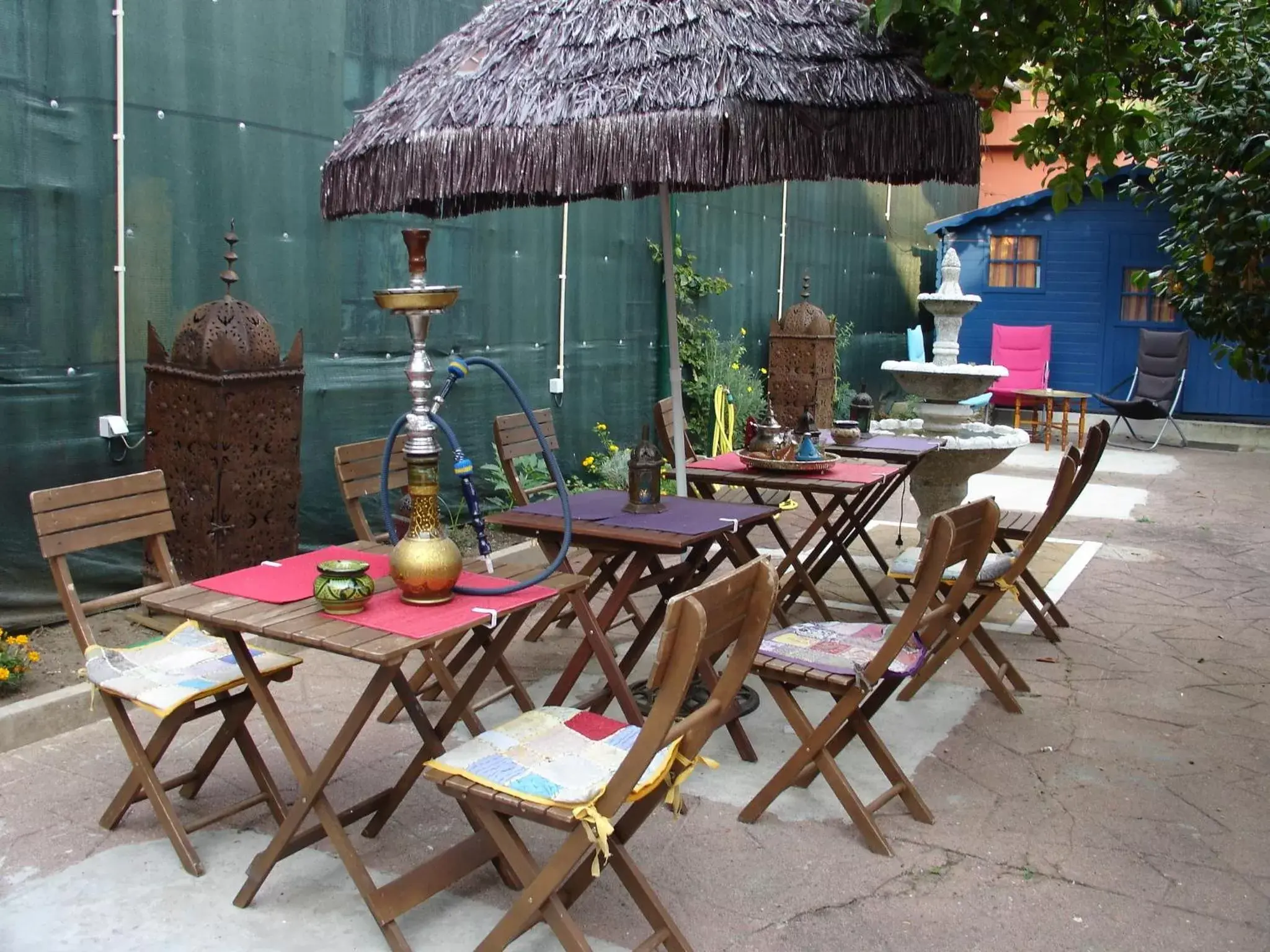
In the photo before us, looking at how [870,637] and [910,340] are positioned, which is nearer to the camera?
[870,637]

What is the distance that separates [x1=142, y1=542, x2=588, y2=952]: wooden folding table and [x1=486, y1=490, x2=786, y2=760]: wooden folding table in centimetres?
61

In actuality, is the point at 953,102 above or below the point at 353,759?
above

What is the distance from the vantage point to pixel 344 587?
2930mm

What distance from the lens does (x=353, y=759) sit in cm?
405

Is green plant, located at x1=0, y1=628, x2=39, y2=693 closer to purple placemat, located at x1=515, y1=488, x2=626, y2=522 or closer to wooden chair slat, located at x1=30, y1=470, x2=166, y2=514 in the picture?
wooden chair slat, located at x1=30, y1=470, x2=166, y2=514

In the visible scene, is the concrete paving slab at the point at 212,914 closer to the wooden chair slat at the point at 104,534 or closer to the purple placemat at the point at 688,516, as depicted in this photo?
the wooden chair slat at the point at 104,534

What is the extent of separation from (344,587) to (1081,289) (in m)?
13.9

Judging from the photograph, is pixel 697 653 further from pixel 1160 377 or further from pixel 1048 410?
pixel 1160 377

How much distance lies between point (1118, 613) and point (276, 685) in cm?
418

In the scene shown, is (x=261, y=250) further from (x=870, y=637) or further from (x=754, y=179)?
(x=870, y=637)

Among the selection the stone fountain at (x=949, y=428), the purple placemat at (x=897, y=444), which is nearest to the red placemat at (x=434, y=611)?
the purple placemat at (x=897, y=444)

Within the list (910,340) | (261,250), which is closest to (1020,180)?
(910,340)

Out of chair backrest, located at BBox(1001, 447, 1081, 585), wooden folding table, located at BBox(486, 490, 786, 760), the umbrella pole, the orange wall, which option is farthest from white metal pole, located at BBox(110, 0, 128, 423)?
the orange wall

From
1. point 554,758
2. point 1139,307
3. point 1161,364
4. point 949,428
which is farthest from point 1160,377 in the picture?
point 554,758
